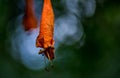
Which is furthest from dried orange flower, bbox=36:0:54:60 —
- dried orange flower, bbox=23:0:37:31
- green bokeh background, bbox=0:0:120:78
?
green bokeh background, bbox=0:0:120:78

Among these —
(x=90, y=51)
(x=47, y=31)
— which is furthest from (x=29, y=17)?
(x=90, y=51)

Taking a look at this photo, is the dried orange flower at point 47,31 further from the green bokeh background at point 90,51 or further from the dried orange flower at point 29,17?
the green bokeh background at point 90,51

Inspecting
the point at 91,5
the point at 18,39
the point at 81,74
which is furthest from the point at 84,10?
the point at 18,39

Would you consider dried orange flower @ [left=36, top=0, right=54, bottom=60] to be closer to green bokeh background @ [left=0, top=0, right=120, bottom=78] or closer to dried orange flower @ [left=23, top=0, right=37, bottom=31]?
dried orange flower @ [left=23, top=0, right=37, bottom=31]

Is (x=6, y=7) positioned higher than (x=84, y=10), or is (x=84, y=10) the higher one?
(x=6, y=7)

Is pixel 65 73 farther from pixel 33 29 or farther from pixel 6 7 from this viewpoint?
pixel 33 29

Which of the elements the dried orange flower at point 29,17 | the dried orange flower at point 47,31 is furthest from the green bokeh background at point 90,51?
the dried orange flower at point 47,31

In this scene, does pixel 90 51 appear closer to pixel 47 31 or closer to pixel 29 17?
pixel 29 17
